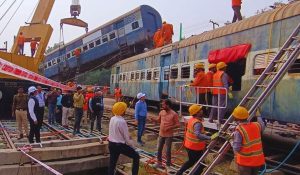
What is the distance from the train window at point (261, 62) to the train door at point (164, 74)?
5962mm

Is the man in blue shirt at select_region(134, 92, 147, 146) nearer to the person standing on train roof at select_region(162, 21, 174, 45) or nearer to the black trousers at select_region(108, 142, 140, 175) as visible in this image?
the black trousers at select_region(108, 142, 140, 175)

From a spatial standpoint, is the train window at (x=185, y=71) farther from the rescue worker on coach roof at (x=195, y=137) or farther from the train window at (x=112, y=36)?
the train window at (x=112, y=36)

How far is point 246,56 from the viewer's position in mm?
9648

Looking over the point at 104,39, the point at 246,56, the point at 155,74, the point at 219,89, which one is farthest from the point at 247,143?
the point at 104,39

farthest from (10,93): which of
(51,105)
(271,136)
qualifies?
(271,136)

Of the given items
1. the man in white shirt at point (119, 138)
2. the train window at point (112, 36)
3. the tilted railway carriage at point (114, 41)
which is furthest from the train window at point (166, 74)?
the train window at point (112, 36)

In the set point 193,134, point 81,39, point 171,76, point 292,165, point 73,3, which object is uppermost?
point 73,3

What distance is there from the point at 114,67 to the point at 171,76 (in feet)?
38.3

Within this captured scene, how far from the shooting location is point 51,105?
1498cm

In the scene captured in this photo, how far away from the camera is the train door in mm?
15102

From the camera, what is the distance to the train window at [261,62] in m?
8.80

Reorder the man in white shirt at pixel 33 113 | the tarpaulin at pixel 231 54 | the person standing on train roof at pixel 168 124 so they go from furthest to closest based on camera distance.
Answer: the man in white shirt at pixel 33 113, the tarpaulin at pixel 231 54, the person standing on train roof at pixel 168 124

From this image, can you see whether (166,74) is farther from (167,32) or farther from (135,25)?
(135,25)

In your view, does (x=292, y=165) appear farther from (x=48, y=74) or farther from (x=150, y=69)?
(x=48, y=74)
